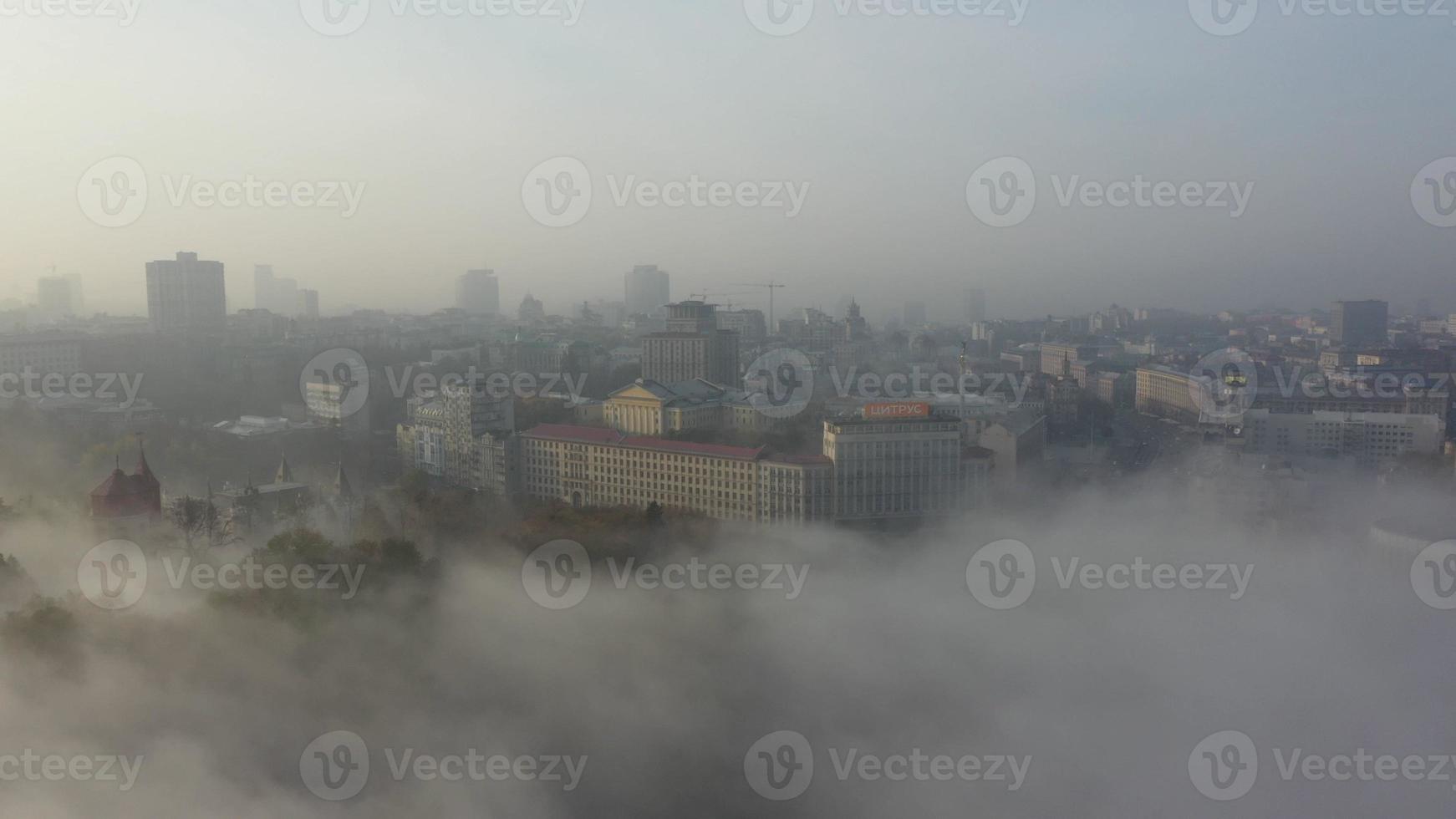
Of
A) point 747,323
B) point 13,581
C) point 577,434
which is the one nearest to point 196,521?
point 13,581

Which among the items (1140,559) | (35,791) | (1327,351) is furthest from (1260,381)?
(35,791)

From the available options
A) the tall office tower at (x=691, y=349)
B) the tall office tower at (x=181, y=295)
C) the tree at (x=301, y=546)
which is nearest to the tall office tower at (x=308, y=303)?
the tall office tower at (x=181, y=295)

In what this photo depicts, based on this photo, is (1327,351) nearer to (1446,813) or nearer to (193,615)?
(1446,813)

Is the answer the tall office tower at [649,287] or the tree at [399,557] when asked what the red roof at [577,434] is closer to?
the tree at [399,557]

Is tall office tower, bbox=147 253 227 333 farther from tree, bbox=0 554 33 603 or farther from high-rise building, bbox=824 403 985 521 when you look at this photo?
high-rise building, bbox=824 403 985 521

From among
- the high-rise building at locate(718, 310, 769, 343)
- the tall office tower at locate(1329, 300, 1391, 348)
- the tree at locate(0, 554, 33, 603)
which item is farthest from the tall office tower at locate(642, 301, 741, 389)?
the tree at locate(0, 554, 33, 603)

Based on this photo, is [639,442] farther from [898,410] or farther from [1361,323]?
[1361,323]
